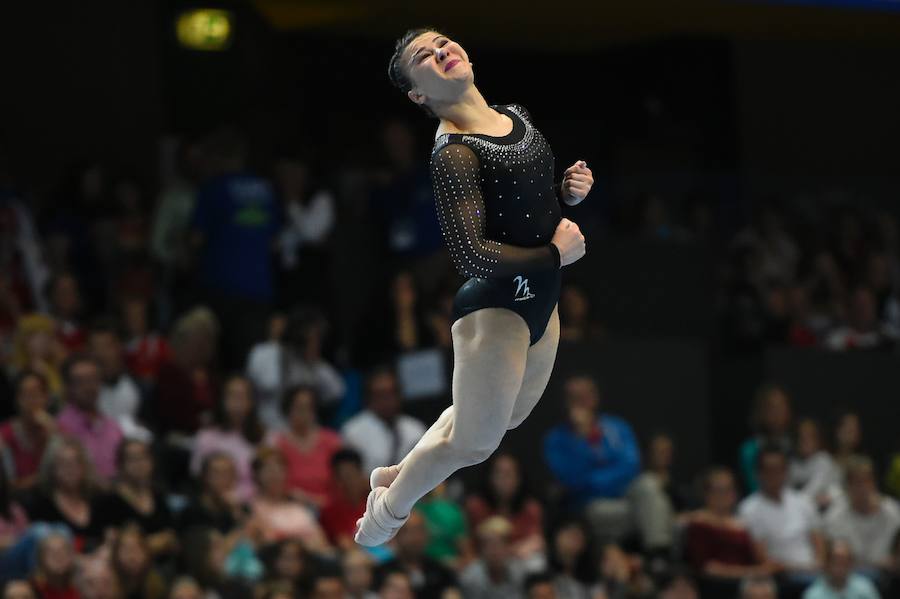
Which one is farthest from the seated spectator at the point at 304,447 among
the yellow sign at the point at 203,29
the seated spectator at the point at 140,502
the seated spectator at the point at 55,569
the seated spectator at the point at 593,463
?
the yellow sign at the point at 203,29

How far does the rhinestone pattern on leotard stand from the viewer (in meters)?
5.50

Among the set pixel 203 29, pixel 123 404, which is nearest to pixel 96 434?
pixel 123 404

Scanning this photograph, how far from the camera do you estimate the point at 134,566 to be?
29.8ft

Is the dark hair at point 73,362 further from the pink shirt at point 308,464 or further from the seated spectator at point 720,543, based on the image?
the seated spectator at point 720,543

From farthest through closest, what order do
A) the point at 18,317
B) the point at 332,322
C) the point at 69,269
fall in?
1. the point at 332,322
2. the point at 69,269
3. the point at 18,317

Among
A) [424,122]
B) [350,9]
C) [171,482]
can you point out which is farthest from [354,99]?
[171,482]

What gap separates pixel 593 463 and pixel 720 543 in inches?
35.7

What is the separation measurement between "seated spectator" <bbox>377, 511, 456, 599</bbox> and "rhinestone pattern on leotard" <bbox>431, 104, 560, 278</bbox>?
175 inches

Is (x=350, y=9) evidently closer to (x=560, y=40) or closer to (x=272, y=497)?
(x=560, y=40)

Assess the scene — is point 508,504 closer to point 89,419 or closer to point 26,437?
point 89,419

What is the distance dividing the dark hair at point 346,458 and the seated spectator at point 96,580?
1632mm

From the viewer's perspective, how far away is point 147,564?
9.17m

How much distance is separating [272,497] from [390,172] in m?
3.05

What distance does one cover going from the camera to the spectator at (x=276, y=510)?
9.91 meters
